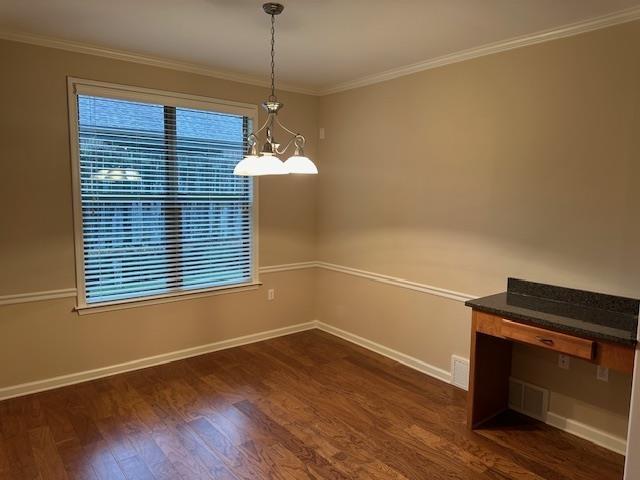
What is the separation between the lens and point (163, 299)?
377cm

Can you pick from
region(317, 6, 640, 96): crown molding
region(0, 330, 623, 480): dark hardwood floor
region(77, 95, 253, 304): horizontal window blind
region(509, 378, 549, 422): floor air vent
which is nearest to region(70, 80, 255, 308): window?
region(77, 95, 253, 304): horizontal window blind

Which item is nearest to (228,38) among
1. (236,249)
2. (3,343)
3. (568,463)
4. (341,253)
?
(236,249)

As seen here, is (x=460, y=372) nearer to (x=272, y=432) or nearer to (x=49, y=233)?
(x=272, y=432)

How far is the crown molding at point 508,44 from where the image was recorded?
8.06ft

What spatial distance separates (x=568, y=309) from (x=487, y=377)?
68 cm

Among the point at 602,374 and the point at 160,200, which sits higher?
the point at 160,200

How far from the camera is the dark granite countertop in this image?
2270 mm

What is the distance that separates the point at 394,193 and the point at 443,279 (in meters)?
0.89

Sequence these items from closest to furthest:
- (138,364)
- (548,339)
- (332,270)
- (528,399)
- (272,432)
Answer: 1. (548,339)
2. (272,432)
3. (528,399)
4. (138,364)
5. (332,270)

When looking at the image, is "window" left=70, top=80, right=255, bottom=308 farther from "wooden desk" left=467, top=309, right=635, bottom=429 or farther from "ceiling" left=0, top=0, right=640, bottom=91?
"wooden desk" left=467, top=309, right=635, bottom=429

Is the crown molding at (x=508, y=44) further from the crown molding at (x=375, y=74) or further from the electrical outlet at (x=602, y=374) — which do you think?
the electrical outlet at (x=602, y=374)

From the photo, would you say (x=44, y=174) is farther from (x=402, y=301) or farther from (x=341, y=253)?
→ (x=402, y=301)

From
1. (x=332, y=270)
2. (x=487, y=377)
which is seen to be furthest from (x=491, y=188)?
(x=332, y=270)

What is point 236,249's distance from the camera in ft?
13.8
